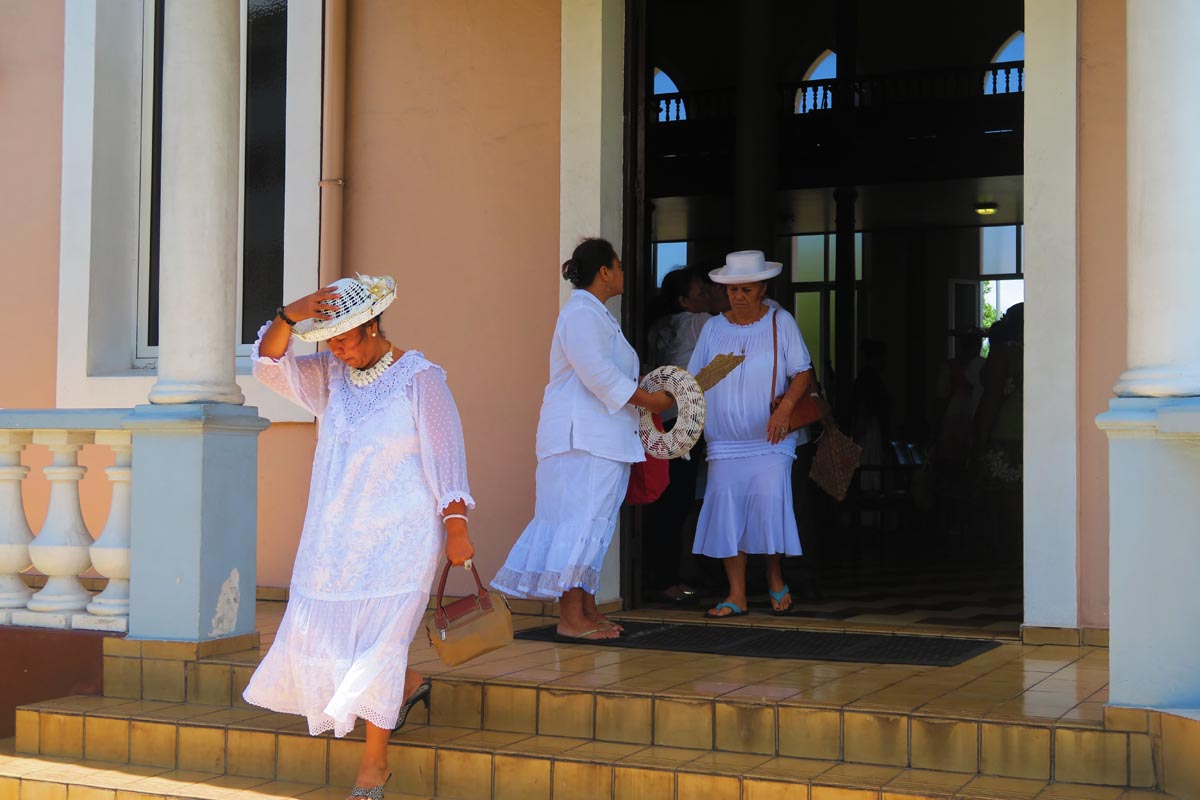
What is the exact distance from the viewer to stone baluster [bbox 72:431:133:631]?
571 centimetres

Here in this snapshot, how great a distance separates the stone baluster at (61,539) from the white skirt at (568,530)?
5.91ft

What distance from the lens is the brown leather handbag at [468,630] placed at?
4.32 metres

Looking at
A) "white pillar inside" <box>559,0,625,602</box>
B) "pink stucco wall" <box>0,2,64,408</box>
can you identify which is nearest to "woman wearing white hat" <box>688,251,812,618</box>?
"white pillar inside" <box>559,0,625,602</box>

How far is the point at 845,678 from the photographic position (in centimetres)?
496

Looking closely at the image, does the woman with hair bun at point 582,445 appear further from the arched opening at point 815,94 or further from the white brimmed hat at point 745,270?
the arched opening at point 815,94

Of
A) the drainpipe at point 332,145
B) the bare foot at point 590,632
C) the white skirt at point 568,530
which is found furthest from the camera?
the drainpipe at point 332,145

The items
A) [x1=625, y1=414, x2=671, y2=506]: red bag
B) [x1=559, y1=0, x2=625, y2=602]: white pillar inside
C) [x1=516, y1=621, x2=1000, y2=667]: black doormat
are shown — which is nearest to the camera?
[x1=516, y1=621, x2=1000, y2=667]: black doormat

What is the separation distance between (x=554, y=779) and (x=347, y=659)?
2.58ft

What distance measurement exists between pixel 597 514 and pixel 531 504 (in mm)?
1132

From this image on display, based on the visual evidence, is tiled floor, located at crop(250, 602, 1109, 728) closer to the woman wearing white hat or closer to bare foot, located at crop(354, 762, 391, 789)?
bare foot, located at crop(354, 762, 391, 789)

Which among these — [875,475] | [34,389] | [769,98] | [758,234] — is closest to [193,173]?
[34,389]

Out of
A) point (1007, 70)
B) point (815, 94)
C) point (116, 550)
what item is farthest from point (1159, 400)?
point (815, 94)

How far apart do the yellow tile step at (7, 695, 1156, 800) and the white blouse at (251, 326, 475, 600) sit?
730mm

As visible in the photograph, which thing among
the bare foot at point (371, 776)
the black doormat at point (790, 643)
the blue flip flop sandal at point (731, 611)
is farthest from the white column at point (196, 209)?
the blue flip flop sandal at point (731, 611)
